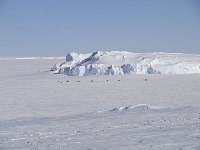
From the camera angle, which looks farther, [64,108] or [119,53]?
[119,53]

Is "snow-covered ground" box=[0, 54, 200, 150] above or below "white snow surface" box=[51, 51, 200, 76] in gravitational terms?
below

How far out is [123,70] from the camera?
1142 inches

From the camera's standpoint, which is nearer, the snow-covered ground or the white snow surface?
the snow-covered ground

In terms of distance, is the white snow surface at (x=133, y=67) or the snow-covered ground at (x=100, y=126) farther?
the white snow surface at (x=133, y=67)

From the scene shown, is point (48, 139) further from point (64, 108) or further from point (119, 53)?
point (119, 53)

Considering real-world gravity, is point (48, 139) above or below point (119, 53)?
below

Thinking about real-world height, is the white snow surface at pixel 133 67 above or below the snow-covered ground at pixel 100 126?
above

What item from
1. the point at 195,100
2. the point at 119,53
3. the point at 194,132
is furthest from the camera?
the point at 119,53

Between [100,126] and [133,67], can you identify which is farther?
[133,67]

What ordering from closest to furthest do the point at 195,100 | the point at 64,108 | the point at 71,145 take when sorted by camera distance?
the point at 71,145
the point at 64,108
the point at 195,100

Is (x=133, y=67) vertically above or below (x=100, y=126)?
above

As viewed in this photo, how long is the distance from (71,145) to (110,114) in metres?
3.75

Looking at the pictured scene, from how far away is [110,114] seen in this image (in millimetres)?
9547

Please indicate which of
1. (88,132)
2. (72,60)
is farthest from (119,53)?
(88,132)
